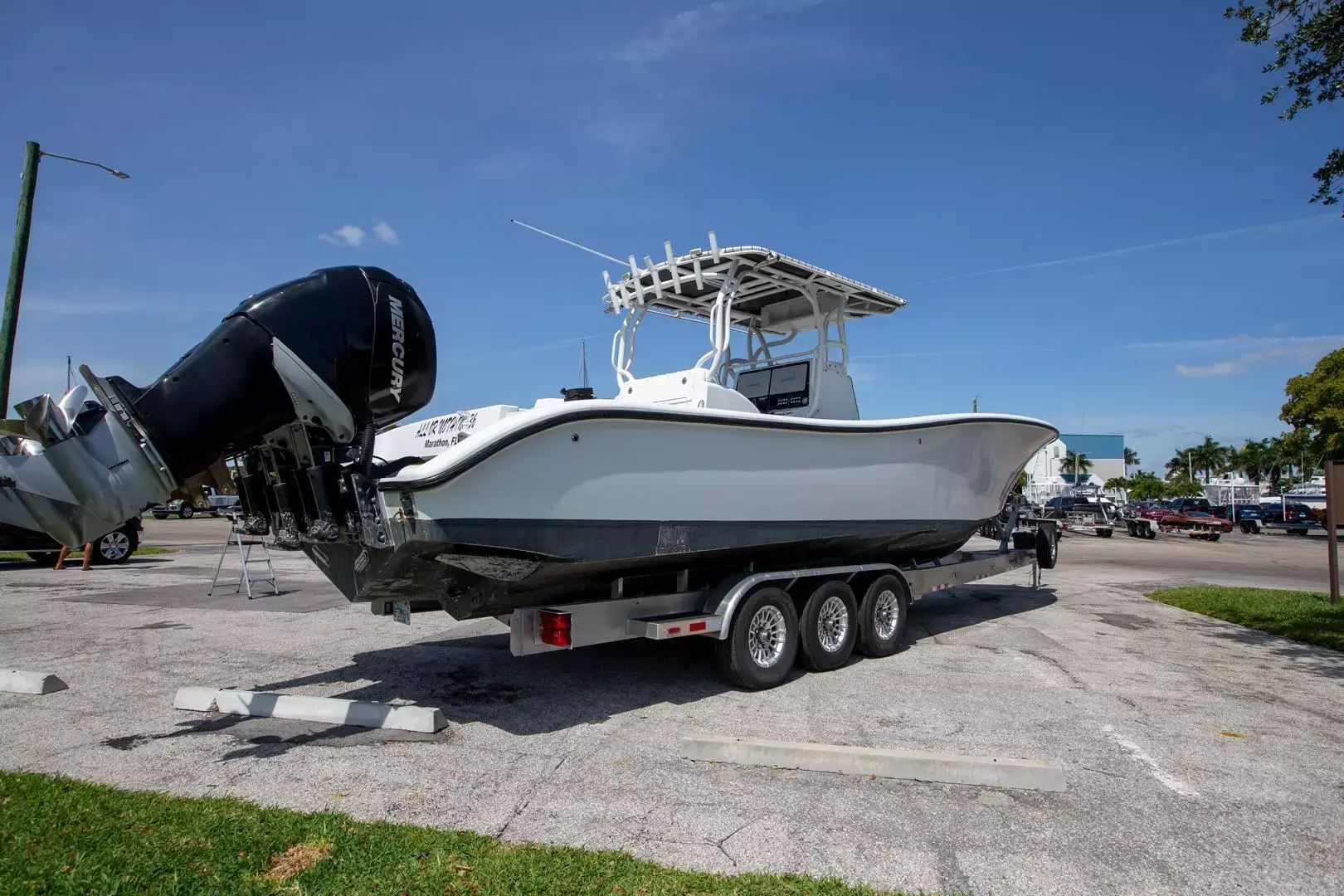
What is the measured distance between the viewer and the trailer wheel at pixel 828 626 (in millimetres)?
6309

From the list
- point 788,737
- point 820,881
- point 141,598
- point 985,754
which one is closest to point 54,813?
point 820,881

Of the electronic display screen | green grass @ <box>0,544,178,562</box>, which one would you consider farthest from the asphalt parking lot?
green grass @ <box>0,544,178,562</box>

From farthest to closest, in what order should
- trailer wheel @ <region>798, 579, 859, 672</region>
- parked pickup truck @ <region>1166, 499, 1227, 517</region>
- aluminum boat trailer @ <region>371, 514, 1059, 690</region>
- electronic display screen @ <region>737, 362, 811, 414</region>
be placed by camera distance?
parked pickup truck @ <region>1166, 499, 1227, 517</region>
electronic display screen @ <region>737, 362, 811, 414</region>
trailer wheel @ <region>798, 579, 859, 672</region>
aluminum boat trailer @ <region>371, 514, 1059, 690</region>

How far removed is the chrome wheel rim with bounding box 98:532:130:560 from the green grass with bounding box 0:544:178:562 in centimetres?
39

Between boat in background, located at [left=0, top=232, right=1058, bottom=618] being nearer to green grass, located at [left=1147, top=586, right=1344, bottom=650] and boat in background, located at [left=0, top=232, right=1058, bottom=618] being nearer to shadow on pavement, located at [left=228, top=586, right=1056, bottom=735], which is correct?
shadow on pavement, located at [left=228, top=586, right=1056, bottom=735]

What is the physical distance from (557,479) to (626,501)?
0.52m

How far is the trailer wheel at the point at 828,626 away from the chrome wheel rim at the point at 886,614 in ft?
1.02

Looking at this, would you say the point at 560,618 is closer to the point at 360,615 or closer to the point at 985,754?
the point at 985,754

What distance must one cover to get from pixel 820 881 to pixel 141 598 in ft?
35.0

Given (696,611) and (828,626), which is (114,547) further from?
(828,626)

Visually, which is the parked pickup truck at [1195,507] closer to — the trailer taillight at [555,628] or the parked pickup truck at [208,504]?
the trailer taillight at [555,628]

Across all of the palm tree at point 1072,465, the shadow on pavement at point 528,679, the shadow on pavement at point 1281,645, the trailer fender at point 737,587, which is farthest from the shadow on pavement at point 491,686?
the palm tree at point 1072,465

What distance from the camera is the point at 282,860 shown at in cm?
306

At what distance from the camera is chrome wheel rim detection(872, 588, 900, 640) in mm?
7090
